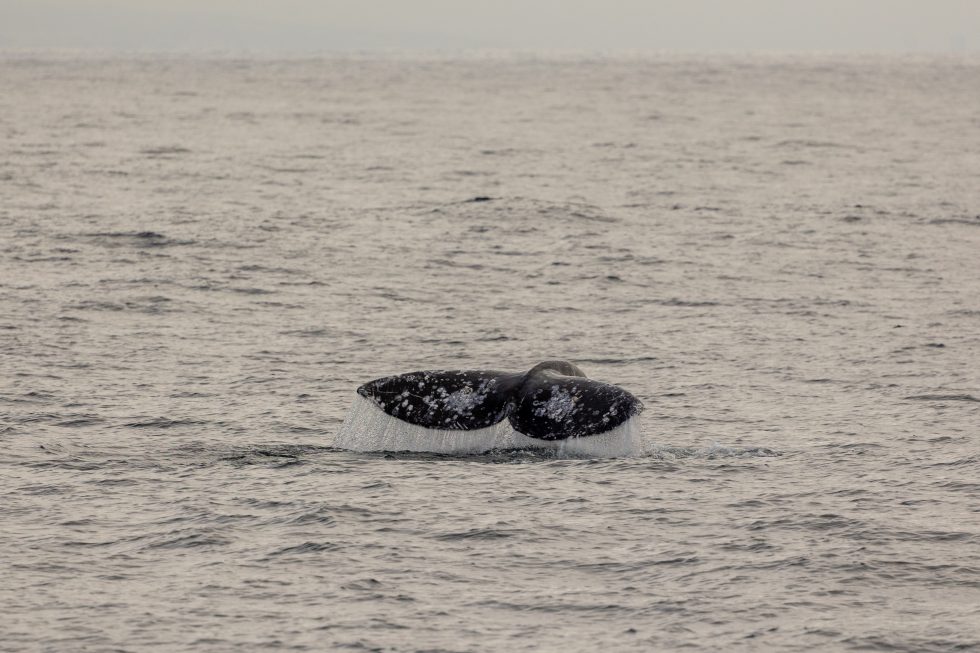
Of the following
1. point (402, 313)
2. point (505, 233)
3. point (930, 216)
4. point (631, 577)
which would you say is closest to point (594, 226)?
point (505, 233)

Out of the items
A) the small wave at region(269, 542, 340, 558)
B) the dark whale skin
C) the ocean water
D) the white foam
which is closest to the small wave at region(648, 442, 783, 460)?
the ocean water

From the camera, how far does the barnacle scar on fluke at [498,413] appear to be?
13.6 m

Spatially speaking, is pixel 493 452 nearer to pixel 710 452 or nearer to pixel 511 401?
pixel 511 401

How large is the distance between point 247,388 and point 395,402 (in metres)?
4.45

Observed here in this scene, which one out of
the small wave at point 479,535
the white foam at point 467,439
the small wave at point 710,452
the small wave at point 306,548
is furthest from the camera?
the small wave at point 710,452

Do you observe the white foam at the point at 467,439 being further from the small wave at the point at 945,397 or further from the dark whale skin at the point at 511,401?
the small wave at the point at 945,397

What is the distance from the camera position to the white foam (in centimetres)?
1412


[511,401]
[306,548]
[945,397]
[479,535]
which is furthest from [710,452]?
[306,548]

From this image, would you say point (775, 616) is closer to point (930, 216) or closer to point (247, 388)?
point (247, 388)

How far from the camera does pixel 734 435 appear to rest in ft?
52.0

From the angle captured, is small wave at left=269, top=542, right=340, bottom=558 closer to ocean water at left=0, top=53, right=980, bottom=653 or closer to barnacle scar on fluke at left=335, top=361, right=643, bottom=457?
ocean water at left=0, top=53, right=980, bottom=653

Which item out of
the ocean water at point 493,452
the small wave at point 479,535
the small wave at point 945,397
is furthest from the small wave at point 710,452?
the small wave at point 945,397

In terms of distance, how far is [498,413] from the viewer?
13.8m

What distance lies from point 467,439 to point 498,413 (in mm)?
679
